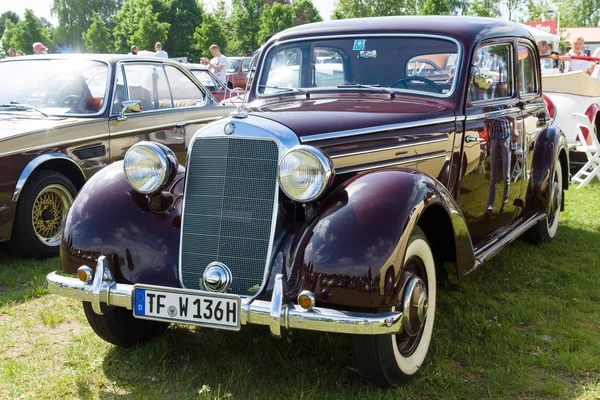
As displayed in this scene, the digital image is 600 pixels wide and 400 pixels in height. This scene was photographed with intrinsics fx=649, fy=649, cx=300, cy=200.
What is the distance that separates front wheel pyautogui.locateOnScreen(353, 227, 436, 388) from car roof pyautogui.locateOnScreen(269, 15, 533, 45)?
67.3 inches

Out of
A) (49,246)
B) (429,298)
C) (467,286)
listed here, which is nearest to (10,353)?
(49,246)

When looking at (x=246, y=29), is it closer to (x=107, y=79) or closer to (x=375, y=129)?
(x=107, y=79)

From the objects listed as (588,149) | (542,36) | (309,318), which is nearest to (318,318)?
(309,318)

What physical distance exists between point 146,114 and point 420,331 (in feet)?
12.8

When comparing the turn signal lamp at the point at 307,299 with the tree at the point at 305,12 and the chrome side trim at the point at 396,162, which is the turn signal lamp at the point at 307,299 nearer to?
the chrome side trim at the point at 396,162

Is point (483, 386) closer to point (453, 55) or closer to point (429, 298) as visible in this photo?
point (429, 298)

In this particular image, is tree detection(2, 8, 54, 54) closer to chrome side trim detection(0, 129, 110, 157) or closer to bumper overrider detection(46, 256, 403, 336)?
chrome side trim detection(0, 129, 110, 157)

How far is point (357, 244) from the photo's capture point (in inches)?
109

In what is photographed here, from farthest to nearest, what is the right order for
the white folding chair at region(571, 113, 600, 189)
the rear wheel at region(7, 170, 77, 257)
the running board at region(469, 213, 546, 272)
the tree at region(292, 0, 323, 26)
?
the tree at region(292, 0, 323, 26), the white folding chair at region(571, 113, 600, 189), the rear wheel at region(7, 170, 77, 257), the running board at region(469, 213, 546, 272)

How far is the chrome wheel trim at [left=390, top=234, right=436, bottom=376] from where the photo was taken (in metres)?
3.02

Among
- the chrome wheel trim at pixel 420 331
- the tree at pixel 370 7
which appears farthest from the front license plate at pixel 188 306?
the tree at pixel 370 7

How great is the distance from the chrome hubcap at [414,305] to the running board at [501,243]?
0.74 meters

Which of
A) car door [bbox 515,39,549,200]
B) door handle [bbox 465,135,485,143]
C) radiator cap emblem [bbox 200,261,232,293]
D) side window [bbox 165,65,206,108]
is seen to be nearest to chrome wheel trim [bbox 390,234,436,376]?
radiator cap emblem [bbox 200,261,232,293]

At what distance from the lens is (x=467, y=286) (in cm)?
461
